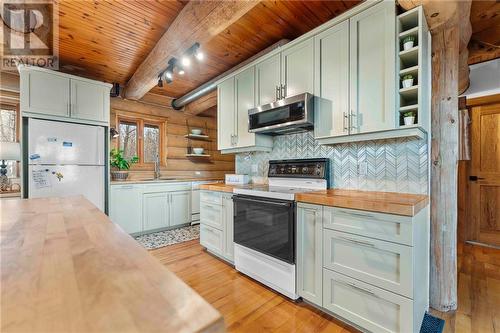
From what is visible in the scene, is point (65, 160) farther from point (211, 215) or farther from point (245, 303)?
point (245, 303)

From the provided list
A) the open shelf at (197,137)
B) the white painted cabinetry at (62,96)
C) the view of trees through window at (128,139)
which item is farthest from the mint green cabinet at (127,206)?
the open shelf at (197,137)

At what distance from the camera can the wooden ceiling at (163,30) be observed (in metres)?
2.21

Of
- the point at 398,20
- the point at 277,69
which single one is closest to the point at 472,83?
the point at 398,20

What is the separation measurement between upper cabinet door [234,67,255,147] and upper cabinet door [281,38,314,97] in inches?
20.0

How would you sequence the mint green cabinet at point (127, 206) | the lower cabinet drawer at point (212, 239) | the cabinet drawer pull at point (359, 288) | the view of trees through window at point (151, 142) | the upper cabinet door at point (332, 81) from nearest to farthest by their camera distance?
the cabinet drawer pull at point (359, 288) < the upper cabinet door at point (332, 81) < the lower cabinet drawer at point (212, 239) < the mint green cabinet at point (127, 206) < the view of trees through window at point (151, 142)

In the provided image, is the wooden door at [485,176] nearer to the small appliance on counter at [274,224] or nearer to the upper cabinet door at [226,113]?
the small appliance on counter at [274,224]

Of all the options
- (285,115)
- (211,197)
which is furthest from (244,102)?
(211,197)

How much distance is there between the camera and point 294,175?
2.57m

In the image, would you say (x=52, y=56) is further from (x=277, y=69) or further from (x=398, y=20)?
(x=398, y=20)

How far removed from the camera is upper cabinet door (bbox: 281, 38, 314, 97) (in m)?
2.27

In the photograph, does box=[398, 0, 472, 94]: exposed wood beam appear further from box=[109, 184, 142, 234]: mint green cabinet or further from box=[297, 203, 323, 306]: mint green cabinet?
box=[109, 184, 142, 234]: mint green cabinet

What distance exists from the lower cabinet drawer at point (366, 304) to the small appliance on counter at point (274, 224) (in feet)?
1.10

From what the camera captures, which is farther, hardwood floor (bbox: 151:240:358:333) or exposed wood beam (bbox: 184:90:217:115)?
exposed wood beam (bbox: 184:90:217:115)

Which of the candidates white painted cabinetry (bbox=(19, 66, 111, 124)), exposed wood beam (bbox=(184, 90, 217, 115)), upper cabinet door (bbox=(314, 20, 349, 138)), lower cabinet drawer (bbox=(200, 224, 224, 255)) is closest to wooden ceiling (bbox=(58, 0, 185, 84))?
white painted cabinetry (bbox=(19, 66, 111, 124))
